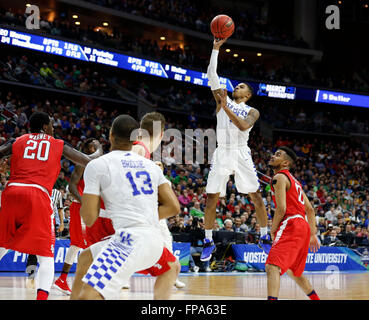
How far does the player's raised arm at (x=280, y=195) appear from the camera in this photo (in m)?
5.94

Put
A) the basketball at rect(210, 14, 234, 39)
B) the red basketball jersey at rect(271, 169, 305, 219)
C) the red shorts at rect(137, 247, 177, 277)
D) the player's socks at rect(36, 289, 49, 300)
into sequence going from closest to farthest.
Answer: the red shorts at rect(137, 247, 177, 277) < the player's socks at rect(36, 289, 49, 300) < the red basketball jersey at rect(271, 169, 305, 219) < the basketball at rect(210, 14, 234, 39)

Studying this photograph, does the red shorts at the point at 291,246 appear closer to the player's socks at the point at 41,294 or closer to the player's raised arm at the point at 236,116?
the player's raised arm at the point at 236,116

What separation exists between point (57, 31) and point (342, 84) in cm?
1676

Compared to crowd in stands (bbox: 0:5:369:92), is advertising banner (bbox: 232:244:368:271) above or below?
below

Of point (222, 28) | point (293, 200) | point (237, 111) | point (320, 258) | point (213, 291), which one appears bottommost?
point (213, 291)

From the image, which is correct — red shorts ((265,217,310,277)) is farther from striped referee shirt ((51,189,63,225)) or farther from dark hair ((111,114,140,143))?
striped referee shirt ((51,189,63,225))

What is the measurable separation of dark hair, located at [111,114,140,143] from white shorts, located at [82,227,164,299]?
0.71 meters

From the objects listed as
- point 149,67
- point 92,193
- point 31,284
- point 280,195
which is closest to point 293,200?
point 280,195

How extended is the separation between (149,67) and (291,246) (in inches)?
731

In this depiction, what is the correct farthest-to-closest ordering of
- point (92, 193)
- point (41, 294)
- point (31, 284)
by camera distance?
1. point (31, 284)
2. point (41, 294)
3. point (92, 193)

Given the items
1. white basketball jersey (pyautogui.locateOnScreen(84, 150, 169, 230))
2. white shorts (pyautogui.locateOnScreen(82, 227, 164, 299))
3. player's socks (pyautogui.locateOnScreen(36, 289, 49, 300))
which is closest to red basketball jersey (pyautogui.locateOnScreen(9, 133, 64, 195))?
player's socks (pyautogui.locateOnScreen(36, 289, 49, 300))

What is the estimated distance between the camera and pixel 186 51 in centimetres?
2869

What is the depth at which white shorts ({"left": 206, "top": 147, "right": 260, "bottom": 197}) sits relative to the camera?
7754mm

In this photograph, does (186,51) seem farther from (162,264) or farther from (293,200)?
(162,264)
